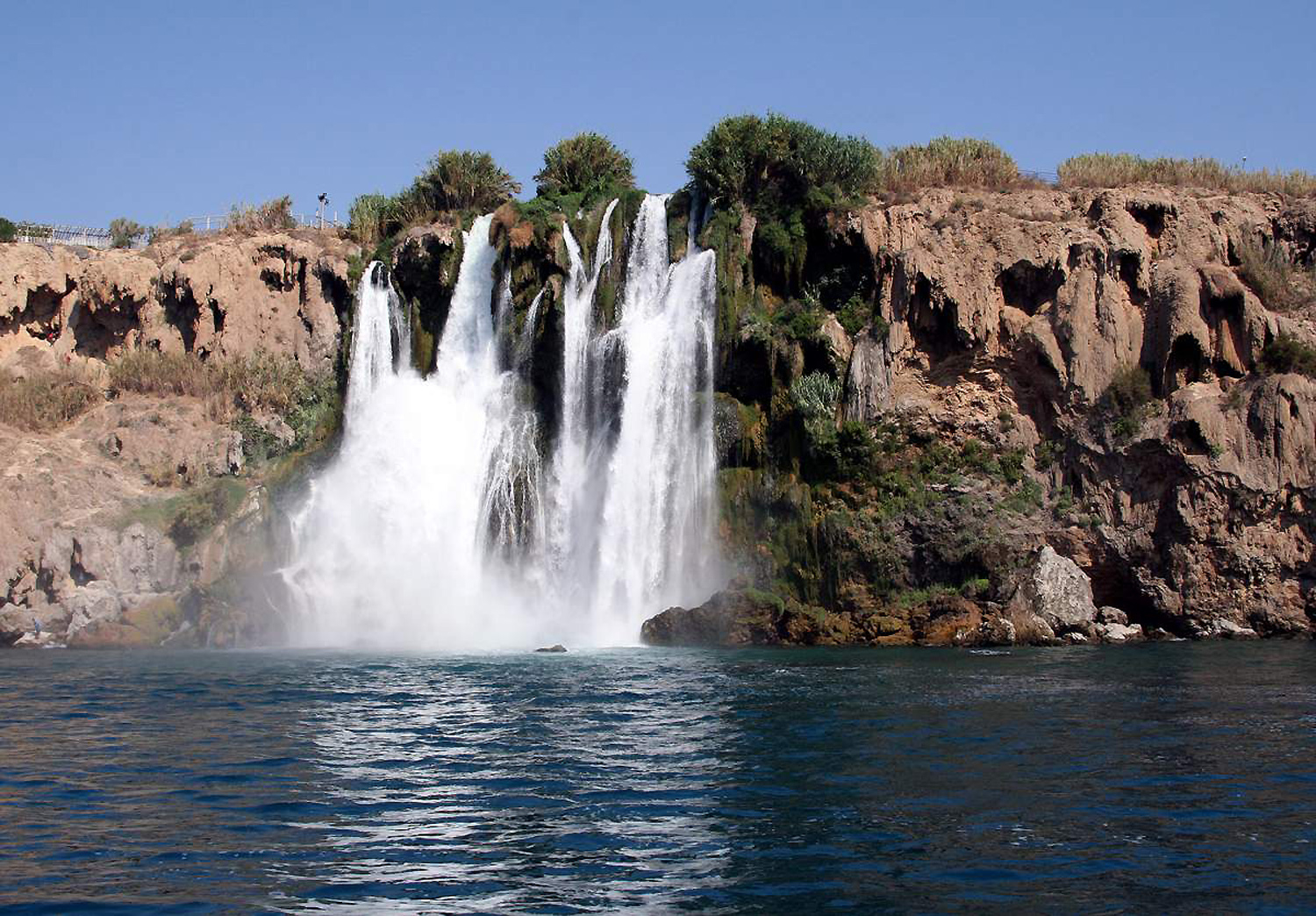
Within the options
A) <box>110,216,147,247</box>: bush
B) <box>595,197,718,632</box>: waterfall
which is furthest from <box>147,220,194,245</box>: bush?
<box>595,197,718,632</box>: waterfall

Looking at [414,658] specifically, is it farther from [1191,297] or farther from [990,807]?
[1191,297]

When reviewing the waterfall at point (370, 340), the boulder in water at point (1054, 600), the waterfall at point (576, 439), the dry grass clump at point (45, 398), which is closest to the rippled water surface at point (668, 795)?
the boulder in water at point (1054, 600)

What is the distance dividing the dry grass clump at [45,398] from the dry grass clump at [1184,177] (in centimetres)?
3567

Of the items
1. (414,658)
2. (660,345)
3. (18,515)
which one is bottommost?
(414,658)

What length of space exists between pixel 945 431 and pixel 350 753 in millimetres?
25011

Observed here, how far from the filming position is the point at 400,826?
12148 millimetres

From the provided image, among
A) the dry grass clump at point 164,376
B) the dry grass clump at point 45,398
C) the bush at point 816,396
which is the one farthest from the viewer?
the dry grass clump at point 164,376

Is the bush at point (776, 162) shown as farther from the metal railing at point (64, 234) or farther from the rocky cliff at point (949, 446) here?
the metal railing at point (64, 234)

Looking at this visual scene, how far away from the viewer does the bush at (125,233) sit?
5534 centimetres

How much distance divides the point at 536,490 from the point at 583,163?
49.9 ft

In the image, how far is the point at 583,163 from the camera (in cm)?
4888

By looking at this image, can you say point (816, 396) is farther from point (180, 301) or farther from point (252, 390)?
point (180, 301)

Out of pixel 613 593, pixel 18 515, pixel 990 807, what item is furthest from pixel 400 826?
pixel 18 515

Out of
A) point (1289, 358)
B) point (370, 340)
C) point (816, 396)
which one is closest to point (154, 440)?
point (370, 340)
